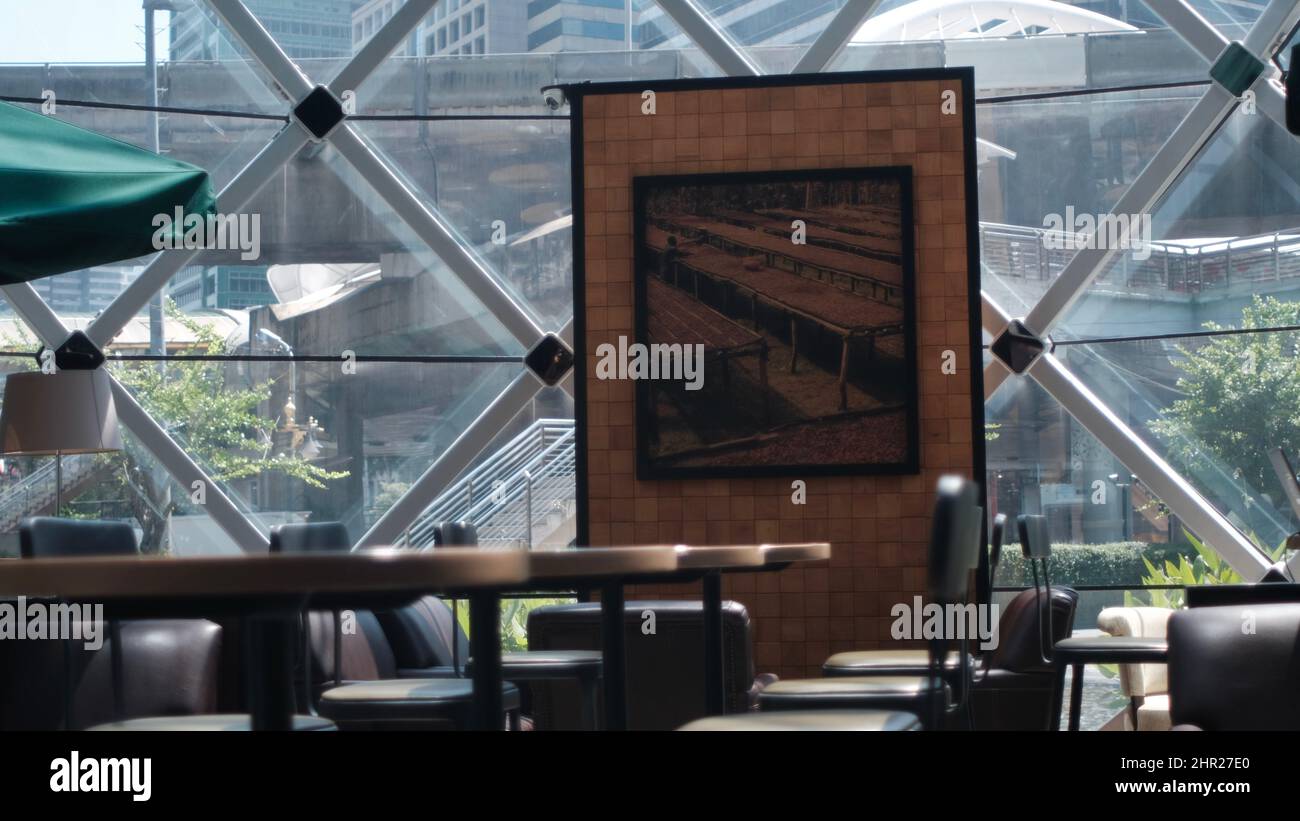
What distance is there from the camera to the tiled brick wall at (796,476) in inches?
279

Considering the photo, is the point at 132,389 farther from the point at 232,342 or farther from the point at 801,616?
the point at 801,616

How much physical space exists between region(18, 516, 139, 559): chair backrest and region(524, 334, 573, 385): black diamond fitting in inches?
146

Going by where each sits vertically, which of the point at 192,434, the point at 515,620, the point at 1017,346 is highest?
the point at 1017,346

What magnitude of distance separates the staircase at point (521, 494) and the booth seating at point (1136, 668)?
2.96 metres

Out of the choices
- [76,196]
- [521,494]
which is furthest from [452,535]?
[521,494]

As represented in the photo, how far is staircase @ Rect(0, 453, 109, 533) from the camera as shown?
8.34 meters

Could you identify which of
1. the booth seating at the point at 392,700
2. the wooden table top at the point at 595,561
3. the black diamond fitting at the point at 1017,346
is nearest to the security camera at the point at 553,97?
the black diamond fitting at the point at 1017,346

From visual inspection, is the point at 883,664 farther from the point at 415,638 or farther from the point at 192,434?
the point at 192,434

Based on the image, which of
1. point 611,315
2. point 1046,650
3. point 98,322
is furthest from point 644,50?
point 1046,650

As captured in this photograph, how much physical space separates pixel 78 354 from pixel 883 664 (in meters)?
5.20

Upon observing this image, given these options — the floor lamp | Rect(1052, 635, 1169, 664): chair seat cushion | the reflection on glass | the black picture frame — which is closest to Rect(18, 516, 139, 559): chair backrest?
the floor lamp

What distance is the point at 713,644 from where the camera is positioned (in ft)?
15.0

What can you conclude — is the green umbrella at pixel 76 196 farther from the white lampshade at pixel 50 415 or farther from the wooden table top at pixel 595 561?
the wooden table top at pixel 595 561

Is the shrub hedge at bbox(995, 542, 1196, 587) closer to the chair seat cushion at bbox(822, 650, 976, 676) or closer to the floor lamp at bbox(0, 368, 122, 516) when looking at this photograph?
the chair seat cushion at bbox(822, 650, 976, 676)
